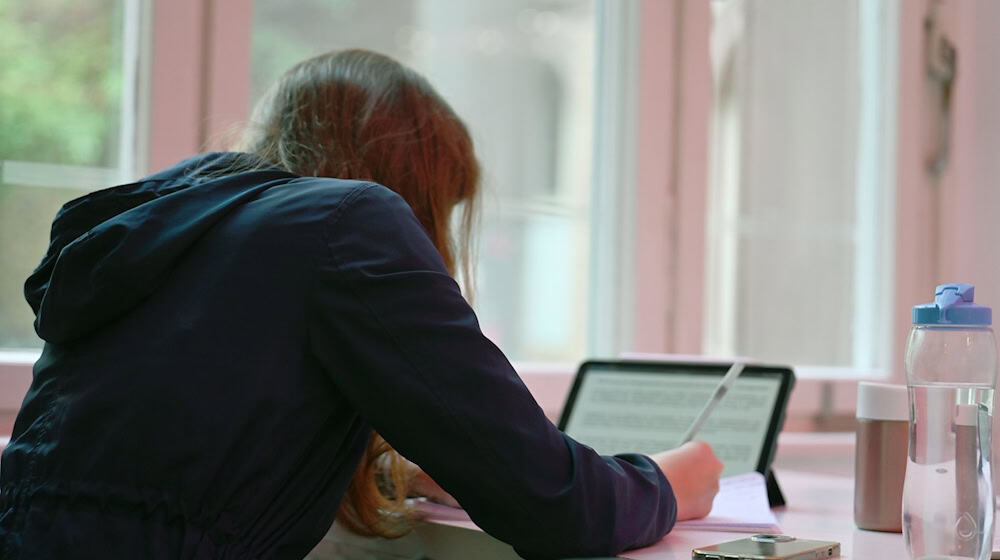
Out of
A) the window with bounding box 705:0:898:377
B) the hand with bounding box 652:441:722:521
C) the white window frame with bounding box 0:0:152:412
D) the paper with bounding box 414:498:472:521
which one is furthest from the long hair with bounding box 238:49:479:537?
the window with bounding box 705:0:898:377

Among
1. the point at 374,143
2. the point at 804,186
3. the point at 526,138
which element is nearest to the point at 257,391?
the point at 374,143

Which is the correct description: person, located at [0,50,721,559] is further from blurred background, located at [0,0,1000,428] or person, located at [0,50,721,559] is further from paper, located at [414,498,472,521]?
blurred background, located at [0,0,1000,428]

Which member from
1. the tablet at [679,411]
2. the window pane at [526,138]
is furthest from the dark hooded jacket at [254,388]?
the window pane at [526,138]

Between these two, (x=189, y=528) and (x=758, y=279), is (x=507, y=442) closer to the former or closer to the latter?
(x=189, y=528)

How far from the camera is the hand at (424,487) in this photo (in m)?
1.28

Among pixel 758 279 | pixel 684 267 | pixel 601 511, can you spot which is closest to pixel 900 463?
pixel 601 511

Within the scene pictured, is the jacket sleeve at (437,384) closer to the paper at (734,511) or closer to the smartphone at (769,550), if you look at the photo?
the smartphone at (769,550)

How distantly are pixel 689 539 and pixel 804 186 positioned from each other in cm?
148

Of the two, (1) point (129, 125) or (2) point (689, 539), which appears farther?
(1) point (129, 125)

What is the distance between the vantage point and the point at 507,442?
3.07 ft

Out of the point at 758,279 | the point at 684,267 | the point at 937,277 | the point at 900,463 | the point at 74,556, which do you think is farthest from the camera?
the point at 937,277

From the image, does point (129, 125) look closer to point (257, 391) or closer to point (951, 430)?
point (257, 391)

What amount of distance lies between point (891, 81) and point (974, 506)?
175cm

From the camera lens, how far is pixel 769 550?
38.1 inches
